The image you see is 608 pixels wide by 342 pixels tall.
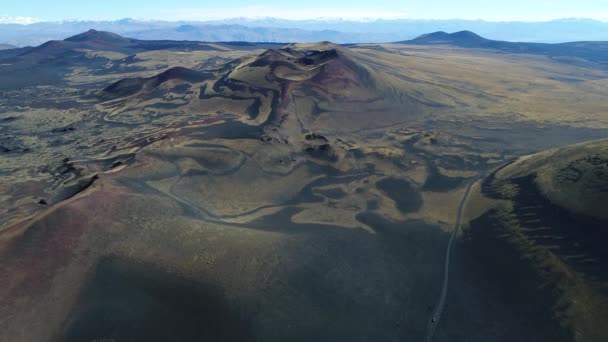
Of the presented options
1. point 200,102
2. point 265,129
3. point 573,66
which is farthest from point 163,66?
point 573,66

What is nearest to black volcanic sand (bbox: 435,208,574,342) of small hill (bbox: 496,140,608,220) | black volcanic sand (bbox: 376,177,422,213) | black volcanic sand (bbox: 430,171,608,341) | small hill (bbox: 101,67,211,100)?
black volcanic sand (bbox: 430,171,608,341)

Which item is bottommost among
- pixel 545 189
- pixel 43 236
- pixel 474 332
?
pixel 474 332

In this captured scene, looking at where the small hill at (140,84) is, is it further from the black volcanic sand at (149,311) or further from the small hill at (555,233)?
the small hill at (555,233)

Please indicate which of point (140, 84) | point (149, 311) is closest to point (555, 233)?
point (149, 311)

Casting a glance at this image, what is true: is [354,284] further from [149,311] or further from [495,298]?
[149,311]

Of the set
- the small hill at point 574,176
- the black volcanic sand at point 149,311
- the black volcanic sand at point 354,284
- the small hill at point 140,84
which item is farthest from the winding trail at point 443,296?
the small hill at point 140,84

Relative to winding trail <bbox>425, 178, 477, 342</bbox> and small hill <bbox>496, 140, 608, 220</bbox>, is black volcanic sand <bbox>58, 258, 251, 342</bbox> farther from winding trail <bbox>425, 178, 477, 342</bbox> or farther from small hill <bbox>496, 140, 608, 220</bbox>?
small hill <bbox>496, 140, 608, 220</bbox>

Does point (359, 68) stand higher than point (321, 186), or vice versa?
point (359, 68)

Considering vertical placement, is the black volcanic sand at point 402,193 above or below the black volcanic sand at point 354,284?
above

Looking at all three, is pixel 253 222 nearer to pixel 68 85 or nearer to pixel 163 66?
pixel 68 85
